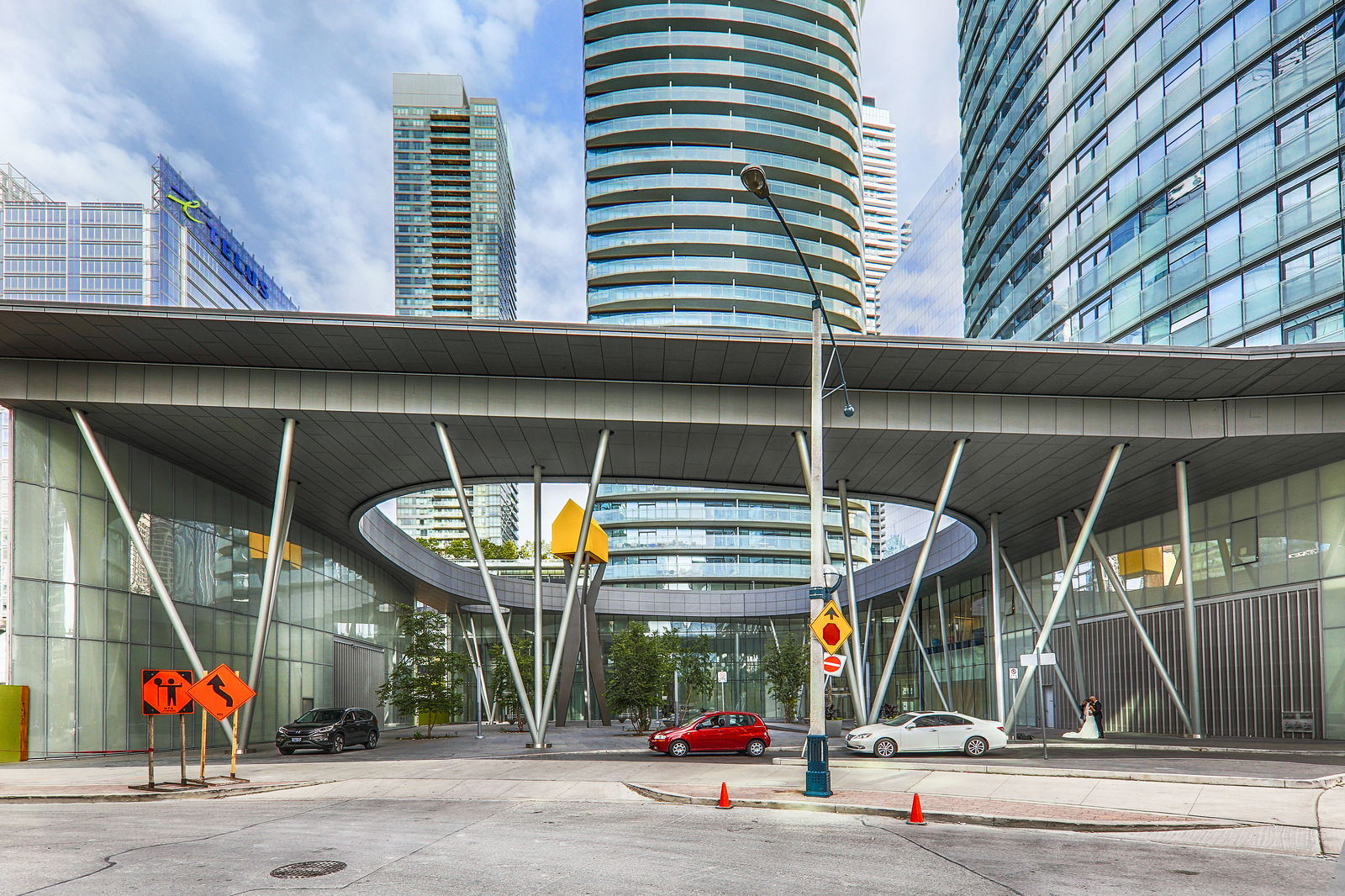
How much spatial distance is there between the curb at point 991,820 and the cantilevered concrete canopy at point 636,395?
11525 mm

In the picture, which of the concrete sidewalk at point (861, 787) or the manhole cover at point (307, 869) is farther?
the concrete sidewalk at point (861, 787)

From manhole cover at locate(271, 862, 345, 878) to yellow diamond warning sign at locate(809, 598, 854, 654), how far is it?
27.2 ft

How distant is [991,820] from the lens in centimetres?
1475

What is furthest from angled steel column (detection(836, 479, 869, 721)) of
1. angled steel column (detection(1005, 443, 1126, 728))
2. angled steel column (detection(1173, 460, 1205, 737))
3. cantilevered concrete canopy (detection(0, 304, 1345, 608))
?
angled steel column (detection(1173, 460, 1205, 737))

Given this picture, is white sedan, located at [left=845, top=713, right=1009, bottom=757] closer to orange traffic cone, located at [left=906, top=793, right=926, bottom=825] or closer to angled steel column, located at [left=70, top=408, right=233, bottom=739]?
orange traffic cone, located at [left=906, top=793, right=926, bottom=825]

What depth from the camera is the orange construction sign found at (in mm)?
19211

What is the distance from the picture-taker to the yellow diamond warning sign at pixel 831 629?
16.6 metres

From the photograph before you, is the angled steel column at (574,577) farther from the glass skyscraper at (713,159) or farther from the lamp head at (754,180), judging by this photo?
the glass skyscraper at (713,159)

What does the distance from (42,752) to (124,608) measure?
4533 millimetres

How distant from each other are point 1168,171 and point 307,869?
41.7 metres

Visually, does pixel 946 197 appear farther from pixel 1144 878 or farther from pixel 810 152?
pixel 1144 878

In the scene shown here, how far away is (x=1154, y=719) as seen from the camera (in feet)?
128

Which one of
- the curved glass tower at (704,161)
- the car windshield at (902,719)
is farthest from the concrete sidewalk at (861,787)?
the curved glass tower at (704,161)

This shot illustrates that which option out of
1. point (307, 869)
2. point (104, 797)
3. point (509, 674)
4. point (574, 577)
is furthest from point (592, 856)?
point (509, 674)
